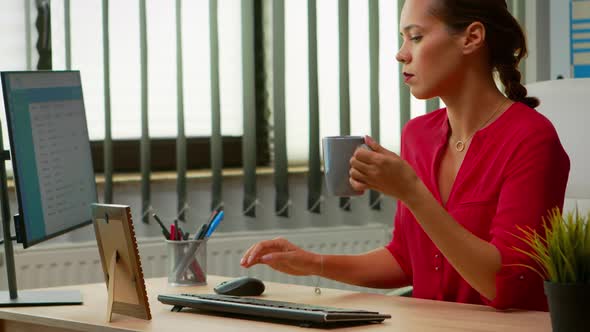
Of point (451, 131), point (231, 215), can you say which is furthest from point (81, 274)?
Answer: point (451, 131)

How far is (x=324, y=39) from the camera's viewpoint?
3293 millimetres

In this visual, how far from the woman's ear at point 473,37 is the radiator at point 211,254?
147cm

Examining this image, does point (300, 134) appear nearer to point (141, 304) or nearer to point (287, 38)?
point (287, 38)

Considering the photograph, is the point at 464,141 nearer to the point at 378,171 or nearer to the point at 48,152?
the point at 378,171

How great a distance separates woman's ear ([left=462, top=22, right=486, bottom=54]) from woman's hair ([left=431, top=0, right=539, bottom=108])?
1 centimetres

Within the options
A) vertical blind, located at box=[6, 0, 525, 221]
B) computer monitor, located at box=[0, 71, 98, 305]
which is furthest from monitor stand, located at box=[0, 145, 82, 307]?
vertical blind, located at box=[6, 0, 525, 221]

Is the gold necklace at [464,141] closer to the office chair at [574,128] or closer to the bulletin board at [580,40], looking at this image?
the office chair at [574,128]

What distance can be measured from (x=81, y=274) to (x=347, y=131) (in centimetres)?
104

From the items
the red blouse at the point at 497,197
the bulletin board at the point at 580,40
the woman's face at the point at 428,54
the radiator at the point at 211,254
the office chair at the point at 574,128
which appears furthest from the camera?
the bulletin board at the point at 580,40

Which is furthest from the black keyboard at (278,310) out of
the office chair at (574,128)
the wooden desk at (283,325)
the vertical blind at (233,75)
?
the vertical blind at (233,75)

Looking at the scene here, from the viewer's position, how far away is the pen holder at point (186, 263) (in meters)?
1.88

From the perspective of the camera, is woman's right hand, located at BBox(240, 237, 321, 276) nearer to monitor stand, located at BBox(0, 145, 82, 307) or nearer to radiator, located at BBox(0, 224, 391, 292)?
monitor stand, located at BBox(0, 145, 82, 307)

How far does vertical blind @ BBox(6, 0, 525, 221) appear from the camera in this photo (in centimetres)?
289

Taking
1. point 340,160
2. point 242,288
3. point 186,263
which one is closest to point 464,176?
point 340,160
